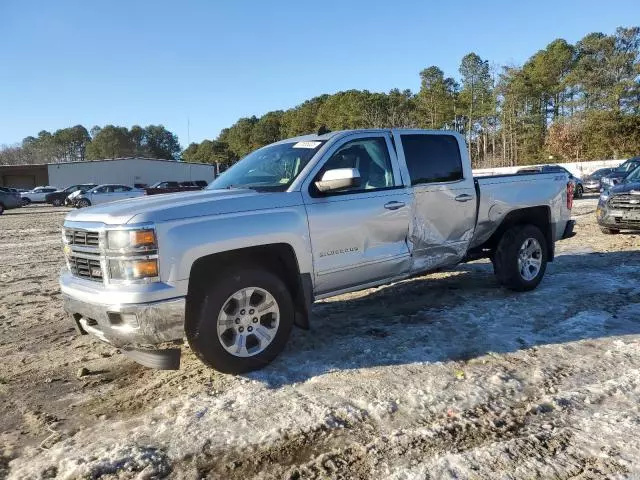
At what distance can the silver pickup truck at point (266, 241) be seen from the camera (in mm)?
3693

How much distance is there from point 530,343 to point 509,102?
60.9 m

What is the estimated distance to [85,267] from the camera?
4082 millimetres

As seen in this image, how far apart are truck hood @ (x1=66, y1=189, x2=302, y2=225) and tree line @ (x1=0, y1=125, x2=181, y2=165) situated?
427 ft

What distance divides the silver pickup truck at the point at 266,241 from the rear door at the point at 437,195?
0.02 meters

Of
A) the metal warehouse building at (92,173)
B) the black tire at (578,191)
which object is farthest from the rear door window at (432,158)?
the metal warehouse building at (92,173)

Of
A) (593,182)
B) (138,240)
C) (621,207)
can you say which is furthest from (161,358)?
(593,182)

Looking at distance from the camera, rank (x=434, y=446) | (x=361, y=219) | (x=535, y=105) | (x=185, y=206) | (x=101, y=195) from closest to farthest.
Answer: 1. (x=434, y=446)
2. (x=185, y=206)
3. (x=361, y=219)
4. (x=101, y=195)
5. (x=535, y=105)

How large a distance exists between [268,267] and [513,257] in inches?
130

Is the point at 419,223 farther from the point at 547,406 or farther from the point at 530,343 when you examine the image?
the point at 547,406

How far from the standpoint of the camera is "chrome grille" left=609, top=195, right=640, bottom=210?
1023cm

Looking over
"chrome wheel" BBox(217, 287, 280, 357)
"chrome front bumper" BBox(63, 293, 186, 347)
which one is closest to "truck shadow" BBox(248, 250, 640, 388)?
→ "chrome wheel" BBox(217, 287, 280, 357)

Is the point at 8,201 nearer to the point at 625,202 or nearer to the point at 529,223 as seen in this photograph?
the point at 625,202

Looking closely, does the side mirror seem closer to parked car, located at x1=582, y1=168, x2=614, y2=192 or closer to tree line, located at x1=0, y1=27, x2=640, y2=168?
parked car, located at x1=582, y1=168, x2=614, y2=192

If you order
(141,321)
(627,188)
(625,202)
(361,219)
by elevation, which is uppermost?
(361,219)
